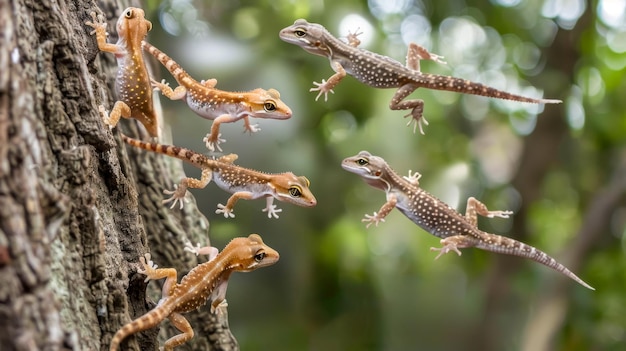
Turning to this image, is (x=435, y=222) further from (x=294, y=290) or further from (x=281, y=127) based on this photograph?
(x=294, y=290)

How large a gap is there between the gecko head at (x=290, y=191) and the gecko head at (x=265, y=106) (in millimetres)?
207

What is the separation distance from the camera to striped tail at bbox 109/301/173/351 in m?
1.82

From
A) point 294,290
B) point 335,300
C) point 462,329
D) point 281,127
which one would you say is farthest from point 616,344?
point 281,127

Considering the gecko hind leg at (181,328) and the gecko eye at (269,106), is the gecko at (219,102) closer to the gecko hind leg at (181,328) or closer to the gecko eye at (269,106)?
the gecko eye at (269,106)

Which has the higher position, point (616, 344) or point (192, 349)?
point (192, 349)

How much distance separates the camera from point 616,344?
245 inches

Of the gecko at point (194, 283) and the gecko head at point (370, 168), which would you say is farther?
the gecko head at point (370, 168)

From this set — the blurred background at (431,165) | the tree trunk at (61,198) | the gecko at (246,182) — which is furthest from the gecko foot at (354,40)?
the blurred background at (431,165)

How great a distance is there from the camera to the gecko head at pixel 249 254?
2.10 meters

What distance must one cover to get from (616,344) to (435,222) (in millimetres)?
4911

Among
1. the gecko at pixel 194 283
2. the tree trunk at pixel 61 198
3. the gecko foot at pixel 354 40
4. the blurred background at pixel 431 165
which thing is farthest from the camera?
the blurred background at pixel 431 165

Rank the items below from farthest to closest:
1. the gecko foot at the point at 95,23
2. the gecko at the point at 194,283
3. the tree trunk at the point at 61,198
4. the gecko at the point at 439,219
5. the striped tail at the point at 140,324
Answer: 1. the gecko at the point at 439,219
2. the gecko foot at the point at 95,23
3. the gecko at the point at 194,283
4. the striped tail at the point at 140,324
5. the tree trunk at the point at 61,198

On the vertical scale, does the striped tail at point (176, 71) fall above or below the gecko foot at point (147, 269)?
above

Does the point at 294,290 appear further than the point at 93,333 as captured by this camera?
Yes
